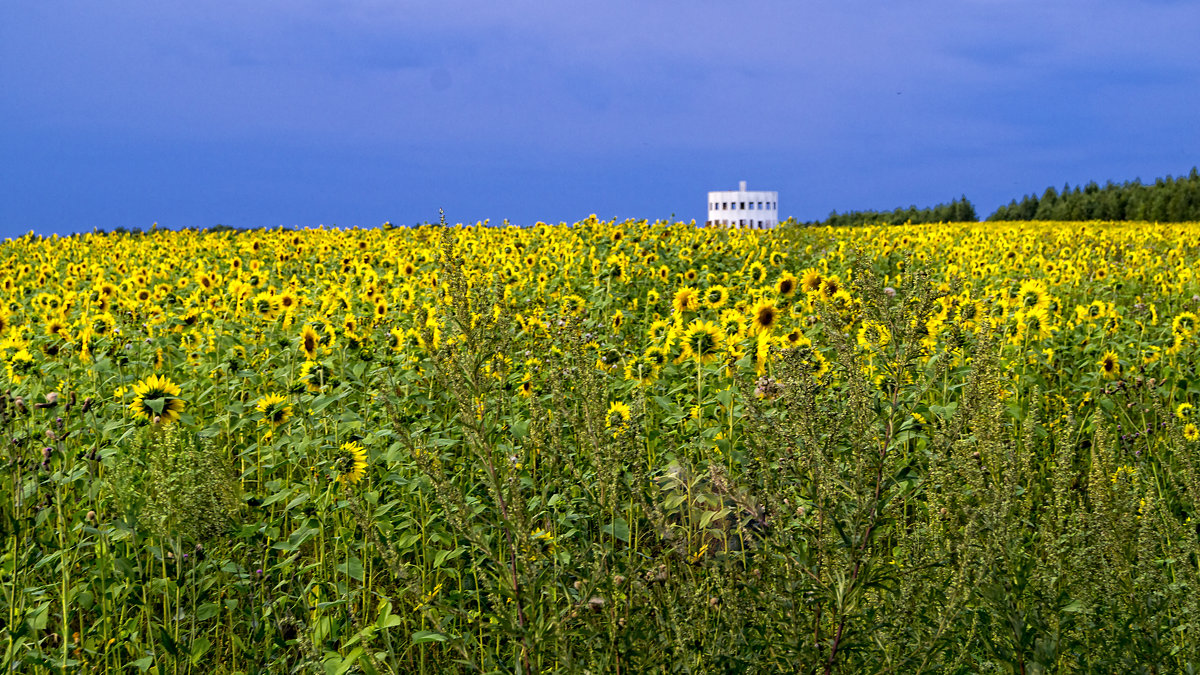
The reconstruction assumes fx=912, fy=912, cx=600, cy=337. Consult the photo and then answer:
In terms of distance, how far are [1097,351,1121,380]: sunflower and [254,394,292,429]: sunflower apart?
4656 mm

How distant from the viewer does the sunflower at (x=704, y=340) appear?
4.37 meters

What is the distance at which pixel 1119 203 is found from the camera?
4231 centimetres

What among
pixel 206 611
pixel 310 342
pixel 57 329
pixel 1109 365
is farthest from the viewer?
pixel 57 329

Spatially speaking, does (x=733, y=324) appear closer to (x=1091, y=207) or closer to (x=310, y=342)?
(x=310, y=342)

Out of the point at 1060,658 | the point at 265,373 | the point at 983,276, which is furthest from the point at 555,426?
the point at 983,276

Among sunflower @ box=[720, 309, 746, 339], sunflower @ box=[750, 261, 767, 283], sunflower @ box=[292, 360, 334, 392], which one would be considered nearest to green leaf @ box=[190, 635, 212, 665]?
sunflower @ box=[292, 360, 334, 392]

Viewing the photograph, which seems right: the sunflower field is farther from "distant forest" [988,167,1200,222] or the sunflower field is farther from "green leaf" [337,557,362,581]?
"distant forest" [988,167,1200,222]

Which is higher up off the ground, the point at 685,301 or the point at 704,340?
the point at 685,301

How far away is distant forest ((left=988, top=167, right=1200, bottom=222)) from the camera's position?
36750 mm

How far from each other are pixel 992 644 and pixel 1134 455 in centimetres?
300

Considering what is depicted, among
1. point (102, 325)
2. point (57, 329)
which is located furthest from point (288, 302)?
point (57, 329)

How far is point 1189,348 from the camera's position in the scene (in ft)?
20.4

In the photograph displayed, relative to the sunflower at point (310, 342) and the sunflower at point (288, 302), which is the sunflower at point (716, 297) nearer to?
the sunflower at point (310, 342)

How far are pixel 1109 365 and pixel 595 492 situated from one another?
3708 millimetres
